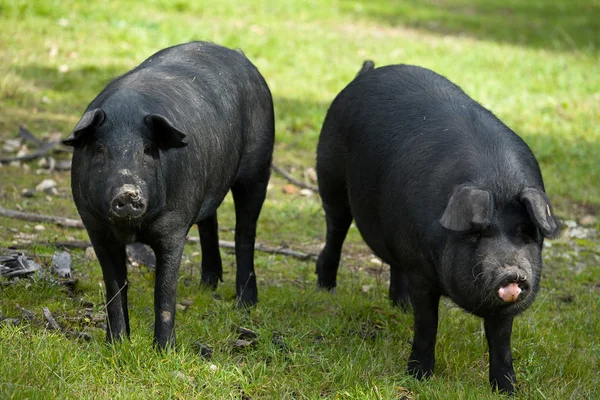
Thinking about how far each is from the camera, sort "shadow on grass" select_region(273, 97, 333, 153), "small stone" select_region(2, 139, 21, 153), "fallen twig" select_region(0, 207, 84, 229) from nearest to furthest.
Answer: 1. "fallen twig" select_region(0, 207, 84, 229)
2. "small stone" select_region(2, 139, 21, 153)
3. "shadow on grass" select_region(273, 97, 333, 153)

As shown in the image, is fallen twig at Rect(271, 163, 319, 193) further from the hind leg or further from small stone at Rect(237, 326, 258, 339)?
small stone at Rect(237, 326, 258, 339)

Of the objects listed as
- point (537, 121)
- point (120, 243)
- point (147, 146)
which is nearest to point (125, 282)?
point (120, 243)

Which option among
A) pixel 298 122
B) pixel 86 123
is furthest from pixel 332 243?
pixel 298 122

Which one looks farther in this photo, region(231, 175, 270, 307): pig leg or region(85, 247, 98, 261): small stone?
region(85, 247, 98, 261): small stone

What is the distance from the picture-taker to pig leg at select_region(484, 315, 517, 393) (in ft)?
15.8

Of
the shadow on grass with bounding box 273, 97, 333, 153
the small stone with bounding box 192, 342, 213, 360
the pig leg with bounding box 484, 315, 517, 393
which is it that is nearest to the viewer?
the pig leg with bounding box 484, 315, 517, 393

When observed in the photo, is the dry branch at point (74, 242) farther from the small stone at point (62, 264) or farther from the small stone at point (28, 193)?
the small stone at point (28, 193)

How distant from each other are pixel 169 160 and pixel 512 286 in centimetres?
183

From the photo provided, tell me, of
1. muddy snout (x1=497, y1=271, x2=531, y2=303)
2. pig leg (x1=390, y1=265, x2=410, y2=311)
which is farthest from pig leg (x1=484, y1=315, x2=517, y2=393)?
pig leg (x1=390, y1=265, x2=410, y2=311)

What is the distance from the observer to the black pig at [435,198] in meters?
4.36

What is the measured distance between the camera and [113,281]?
4.81 meters

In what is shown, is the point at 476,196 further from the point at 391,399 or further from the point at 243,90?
the point at 243,90

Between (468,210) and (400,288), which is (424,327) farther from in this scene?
(400,288)

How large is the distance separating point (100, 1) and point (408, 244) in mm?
11558
